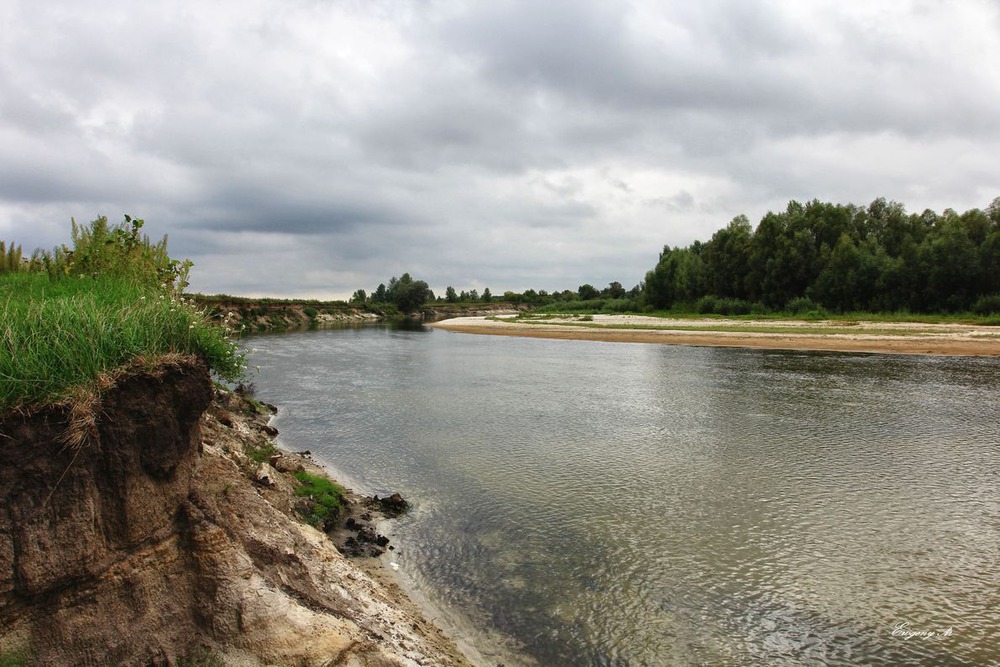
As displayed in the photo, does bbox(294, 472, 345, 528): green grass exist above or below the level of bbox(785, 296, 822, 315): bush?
below

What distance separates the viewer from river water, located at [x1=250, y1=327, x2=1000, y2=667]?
26.2ft

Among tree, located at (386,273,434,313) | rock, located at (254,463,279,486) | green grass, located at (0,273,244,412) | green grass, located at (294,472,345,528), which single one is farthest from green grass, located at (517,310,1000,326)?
tree, located at (386,273,434,313)

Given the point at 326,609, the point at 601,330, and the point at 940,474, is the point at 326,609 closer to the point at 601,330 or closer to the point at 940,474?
the point at 940,474

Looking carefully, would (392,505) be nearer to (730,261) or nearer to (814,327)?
(814,327)

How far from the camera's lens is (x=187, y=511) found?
5.76 m

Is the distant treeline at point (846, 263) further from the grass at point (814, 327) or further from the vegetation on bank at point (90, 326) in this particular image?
the vegetation on bank at point (90, 326)

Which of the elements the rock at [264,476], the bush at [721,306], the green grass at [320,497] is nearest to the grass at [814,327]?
the bush at [721,306]

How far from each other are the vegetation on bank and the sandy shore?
44541 millimetres

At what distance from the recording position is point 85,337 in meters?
5.29

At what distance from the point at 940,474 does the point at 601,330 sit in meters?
54.9

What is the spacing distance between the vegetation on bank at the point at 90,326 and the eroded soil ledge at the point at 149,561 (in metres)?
0.27

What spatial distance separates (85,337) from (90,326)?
0.15 m

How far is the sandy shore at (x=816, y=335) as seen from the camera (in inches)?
1613

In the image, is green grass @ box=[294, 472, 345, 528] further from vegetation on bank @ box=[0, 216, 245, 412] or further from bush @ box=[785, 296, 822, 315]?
bush @ box=[785, 296, 822, 315]
